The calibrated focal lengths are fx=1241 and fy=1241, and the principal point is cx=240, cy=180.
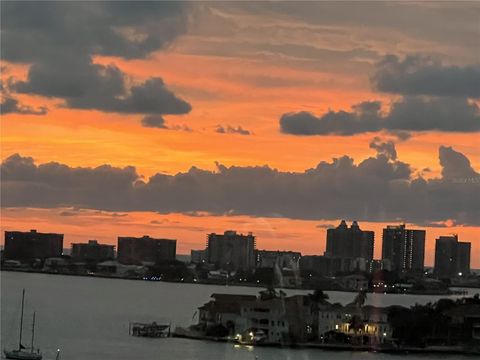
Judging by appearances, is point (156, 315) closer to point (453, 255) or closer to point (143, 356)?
point (143, 356)

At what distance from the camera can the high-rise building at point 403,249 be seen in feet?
192

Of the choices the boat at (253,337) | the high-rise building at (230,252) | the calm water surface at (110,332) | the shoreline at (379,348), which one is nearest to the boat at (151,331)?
the calm water surface at (110,332)

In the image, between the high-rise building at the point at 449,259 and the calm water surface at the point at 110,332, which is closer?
the calm water surface at the point at 110,332

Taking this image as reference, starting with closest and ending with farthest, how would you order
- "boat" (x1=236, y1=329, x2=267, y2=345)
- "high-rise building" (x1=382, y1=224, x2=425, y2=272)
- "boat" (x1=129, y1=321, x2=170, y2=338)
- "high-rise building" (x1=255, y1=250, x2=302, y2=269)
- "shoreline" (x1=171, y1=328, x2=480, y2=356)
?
1. "boat" (x1=236, y1=329, x2=267, y2=345)
2. "shoreline" (x1=171, y1=328, x2=480, y2=356)
3. "boat" (x1=129, y1=321, x2=170, y2=338)
4. "high-rise building" (x1=255, y1=250, x2=302, y2=269)
5. "high-rise building" (x1=382, y1=224, x2=425, y2=272)

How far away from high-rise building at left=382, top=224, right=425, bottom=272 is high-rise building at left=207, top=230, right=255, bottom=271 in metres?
6.68

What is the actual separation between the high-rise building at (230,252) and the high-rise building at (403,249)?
6678 millimetres

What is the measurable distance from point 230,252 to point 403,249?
866 centimetres

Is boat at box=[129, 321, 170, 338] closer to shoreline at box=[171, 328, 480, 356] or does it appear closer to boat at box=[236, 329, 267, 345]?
shoreline at box=[171, 328, 480, 356]

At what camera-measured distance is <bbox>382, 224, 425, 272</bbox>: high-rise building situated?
5862 centimetres

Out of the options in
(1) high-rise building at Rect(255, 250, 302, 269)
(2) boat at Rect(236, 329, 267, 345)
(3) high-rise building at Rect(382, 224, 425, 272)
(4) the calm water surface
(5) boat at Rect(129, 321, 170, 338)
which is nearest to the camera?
(4) the calm water surface

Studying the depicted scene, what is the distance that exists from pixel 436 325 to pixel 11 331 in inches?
379

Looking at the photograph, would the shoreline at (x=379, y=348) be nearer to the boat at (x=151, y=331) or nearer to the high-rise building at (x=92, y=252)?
the boat at (x=151, y=331)

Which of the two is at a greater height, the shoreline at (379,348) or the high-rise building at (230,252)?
the high-rise building at (230,252)

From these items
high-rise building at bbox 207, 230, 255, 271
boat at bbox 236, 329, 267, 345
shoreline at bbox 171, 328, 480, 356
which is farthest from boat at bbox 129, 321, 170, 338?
high-rise building at bbox 207, 230, 255, 271
